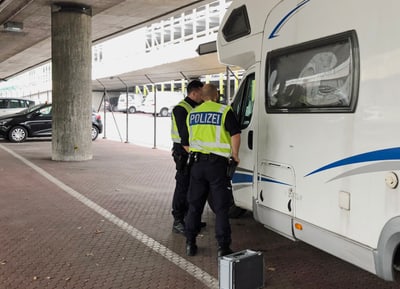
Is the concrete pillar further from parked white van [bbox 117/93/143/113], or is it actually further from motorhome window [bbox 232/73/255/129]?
parked white van [bbox 117/93/143/113]

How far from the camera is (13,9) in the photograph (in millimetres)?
15188

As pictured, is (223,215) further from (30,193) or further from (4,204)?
(30,193)

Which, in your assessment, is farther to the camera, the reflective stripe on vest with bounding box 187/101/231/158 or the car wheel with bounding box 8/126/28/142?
the car wheel with bounding box 8/126/28/142

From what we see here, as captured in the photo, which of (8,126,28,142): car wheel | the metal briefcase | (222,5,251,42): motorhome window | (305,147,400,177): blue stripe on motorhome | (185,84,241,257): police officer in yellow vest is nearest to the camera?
(305,147,400,177): blue stripe on motorhome

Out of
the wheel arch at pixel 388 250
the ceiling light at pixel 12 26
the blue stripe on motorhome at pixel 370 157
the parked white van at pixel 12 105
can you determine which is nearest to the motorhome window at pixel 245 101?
the blue stripe on motorhome at pixel 370 157

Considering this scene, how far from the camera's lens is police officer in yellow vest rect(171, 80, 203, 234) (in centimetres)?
584

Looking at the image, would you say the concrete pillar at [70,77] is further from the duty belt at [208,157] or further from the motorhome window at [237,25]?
the duty belt at [208,157]

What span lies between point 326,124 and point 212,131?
1.28 m

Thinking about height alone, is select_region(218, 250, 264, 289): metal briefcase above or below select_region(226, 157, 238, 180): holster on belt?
below

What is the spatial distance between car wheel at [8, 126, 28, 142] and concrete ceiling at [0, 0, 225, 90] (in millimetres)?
3818

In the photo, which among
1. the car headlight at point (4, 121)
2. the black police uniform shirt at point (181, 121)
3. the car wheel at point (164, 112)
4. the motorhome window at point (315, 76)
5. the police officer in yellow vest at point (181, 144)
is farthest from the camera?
the car wheel at point (164, 112)

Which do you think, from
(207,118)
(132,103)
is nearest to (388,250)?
(207,118)

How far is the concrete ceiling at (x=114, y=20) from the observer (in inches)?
537

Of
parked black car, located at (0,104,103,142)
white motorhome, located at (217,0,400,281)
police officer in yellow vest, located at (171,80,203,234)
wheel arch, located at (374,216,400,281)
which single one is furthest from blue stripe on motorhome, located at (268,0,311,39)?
parked black car, located at (0,104,103,142)
